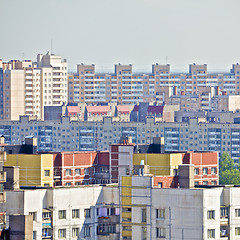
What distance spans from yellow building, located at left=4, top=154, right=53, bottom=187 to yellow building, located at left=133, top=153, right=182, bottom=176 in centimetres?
836

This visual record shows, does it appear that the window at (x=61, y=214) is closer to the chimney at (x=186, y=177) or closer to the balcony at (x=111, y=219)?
the balcony at (x=111, y=219)

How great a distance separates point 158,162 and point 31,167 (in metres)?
10.3

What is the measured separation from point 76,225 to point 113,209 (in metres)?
2.73

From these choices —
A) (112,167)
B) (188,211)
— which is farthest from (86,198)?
(112,167)

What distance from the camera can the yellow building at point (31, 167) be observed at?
11019 cm

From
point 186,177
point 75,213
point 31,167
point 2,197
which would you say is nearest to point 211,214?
point 186,177

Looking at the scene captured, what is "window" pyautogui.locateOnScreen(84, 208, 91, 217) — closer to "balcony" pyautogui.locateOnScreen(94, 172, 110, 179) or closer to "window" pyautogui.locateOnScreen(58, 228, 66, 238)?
"window" pyautogui.locateOnScreen(58, 228, 66, 238)

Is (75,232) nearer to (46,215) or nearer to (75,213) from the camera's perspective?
(75,213)

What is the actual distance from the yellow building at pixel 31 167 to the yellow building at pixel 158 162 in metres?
8.36

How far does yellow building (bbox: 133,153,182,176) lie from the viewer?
108 meters

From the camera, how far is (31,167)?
111 meters

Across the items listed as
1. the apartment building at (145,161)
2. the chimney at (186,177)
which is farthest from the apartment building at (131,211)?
the apartment building at (145,161)

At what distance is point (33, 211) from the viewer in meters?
88.8

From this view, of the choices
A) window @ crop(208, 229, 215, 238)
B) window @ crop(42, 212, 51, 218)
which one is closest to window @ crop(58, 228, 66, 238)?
window @ crop(42, 212, 51, 218)
